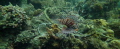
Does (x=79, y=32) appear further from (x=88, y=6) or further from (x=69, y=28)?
(x=88, y=6)

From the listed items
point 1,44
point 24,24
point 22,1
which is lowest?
point 1,44

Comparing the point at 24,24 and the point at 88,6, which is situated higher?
the point at 88,6

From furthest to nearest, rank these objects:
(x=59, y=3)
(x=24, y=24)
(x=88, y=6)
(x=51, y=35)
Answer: (x=59, y=3) < (x=88, y=6) < (x=24, y=24) < (x=51, y=35)

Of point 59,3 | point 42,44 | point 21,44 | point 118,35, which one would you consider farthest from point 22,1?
point 118,35

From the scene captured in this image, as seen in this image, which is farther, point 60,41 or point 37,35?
point 37,35

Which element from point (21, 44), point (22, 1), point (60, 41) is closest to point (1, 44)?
point (21, 44)

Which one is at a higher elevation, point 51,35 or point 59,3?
point 59,3

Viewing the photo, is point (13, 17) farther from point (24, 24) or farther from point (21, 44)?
point (21, 44)

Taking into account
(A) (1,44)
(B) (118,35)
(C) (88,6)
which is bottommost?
(B) (118,35)

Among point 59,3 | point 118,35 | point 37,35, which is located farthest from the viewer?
point 59,3
